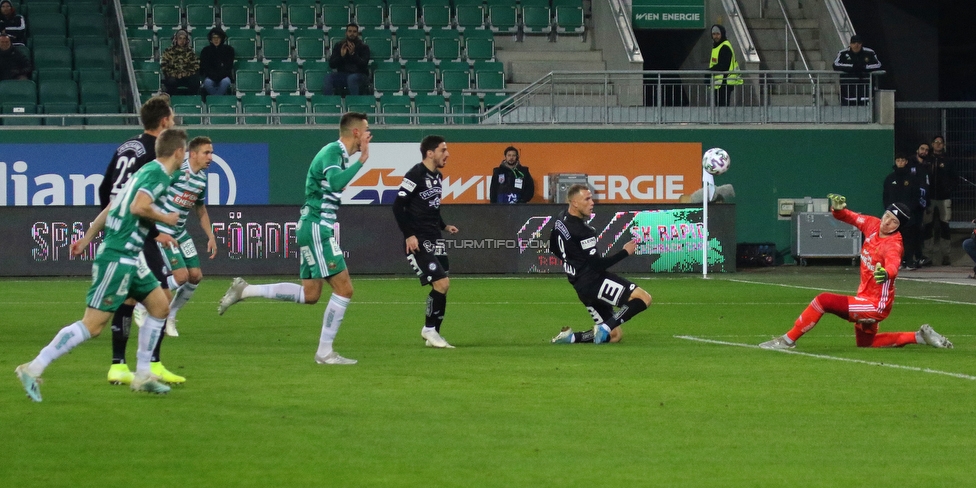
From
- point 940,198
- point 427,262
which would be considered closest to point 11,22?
point 427,262

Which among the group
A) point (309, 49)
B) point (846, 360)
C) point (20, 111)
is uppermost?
point (309, 49)

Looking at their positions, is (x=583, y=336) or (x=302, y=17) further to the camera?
(x=302, y=17)

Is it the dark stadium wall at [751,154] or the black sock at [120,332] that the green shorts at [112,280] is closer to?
the black sock at [120,332]

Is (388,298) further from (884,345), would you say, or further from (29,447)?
(29,447)

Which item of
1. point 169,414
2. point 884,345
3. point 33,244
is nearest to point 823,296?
point 884,345

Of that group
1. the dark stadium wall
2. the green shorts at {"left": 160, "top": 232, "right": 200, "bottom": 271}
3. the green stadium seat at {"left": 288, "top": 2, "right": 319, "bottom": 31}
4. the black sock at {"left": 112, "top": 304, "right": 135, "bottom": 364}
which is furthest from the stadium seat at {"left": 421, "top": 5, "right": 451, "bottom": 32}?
the black sock at {"left": 112, "top": 304, "right": 135, "bottom": 364}

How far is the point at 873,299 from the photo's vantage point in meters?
12.7

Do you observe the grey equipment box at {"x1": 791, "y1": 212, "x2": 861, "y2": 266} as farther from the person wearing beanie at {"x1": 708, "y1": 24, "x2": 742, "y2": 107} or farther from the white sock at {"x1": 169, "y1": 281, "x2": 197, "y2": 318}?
the white sock at {"x1": 169, "y1": 281, "x2": 197, "y2": 318}

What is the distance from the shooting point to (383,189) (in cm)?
2855

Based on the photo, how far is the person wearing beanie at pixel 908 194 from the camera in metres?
27.7

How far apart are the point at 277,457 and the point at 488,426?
59.8 inches

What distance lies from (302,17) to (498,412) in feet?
80.0

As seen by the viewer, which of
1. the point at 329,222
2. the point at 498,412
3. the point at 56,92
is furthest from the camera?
the point at 56,92

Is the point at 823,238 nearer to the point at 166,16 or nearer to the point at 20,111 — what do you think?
the point at 166,16
